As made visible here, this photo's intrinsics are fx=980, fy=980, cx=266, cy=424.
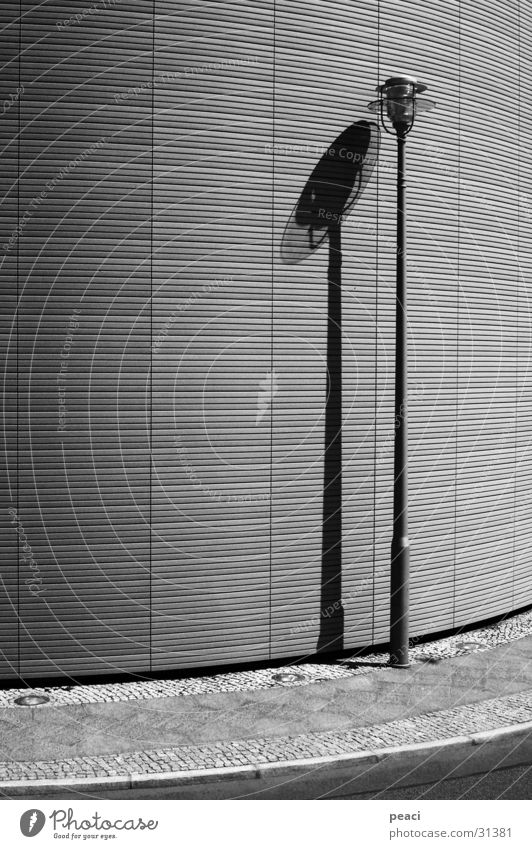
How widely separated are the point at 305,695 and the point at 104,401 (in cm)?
346

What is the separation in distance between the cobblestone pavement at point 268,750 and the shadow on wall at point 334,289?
7.00 feet

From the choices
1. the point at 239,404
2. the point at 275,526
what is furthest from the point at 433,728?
the point at 239,404

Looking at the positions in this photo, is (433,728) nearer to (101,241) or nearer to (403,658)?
(403,658)

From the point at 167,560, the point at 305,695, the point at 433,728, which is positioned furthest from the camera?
the point at 167,560

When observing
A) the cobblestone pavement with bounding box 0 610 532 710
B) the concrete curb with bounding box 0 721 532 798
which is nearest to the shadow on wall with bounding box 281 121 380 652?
the cobblestone pavement with bounding box 0 610 532 710

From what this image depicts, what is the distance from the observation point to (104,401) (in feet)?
31.9

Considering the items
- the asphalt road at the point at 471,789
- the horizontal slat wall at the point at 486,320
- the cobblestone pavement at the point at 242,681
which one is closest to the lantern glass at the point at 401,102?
the horizontal slat wall at the point at 486,320

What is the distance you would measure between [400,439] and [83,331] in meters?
3.48

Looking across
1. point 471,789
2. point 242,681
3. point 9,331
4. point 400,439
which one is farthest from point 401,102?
point 471,789

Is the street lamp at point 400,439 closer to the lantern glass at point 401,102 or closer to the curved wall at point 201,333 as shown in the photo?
the lantern glass at point 401,102

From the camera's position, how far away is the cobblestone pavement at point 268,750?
7.42m

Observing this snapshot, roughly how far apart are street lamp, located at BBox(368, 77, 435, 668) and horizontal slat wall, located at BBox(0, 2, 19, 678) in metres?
3.57

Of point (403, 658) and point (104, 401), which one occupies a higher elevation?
point (104, 401)
